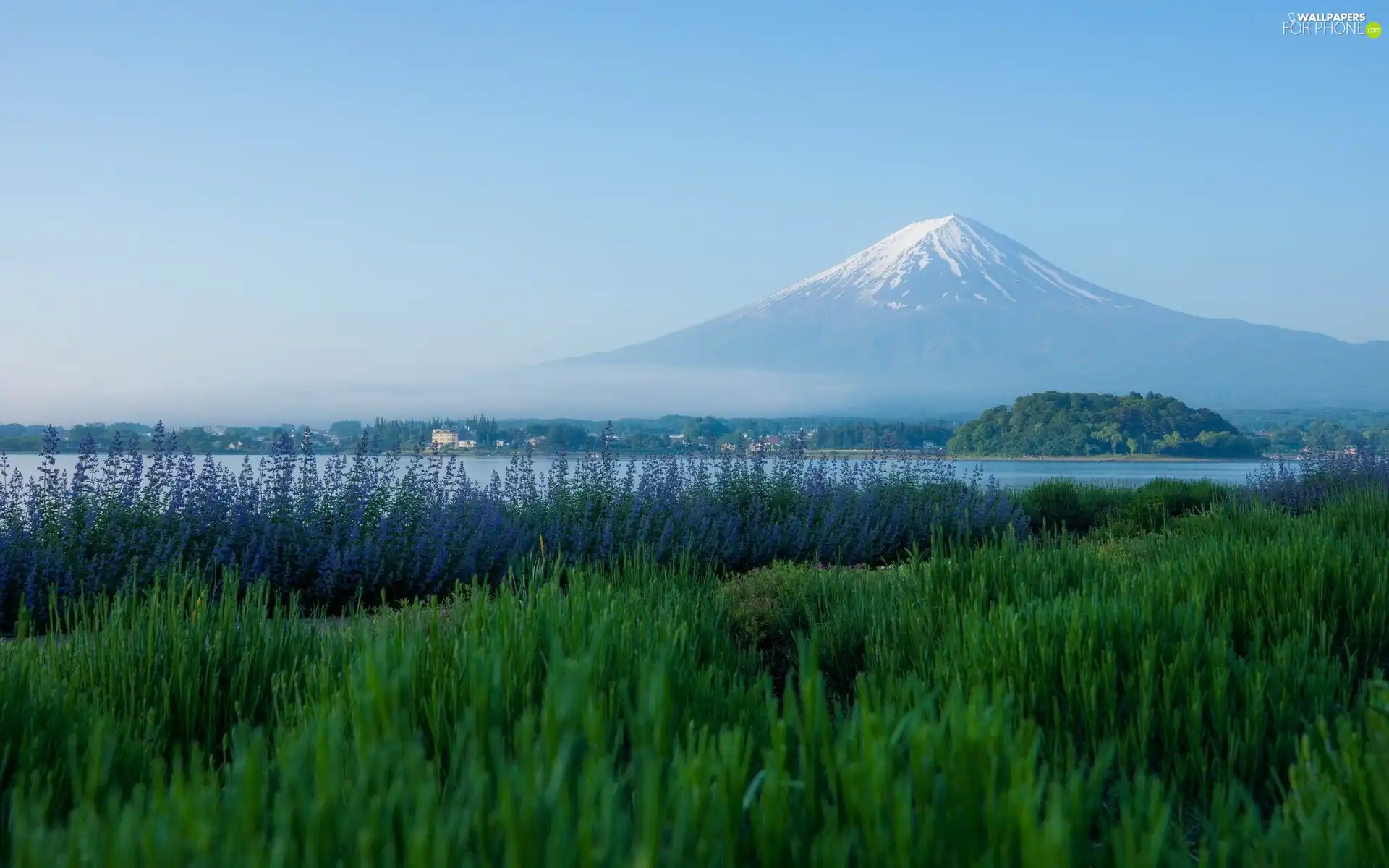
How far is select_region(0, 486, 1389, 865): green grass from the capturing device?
1199mm

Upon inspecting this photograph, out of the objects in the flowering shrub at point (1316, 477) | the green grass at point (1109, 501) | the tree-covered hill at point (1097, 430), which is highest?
the tree-covered hill at point (1097, 430)

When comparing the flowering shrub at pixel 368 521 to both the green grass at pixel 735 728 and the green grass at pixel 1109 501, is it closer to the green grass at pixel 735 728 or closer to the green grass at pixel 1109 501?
the green grass at pixel 735 728

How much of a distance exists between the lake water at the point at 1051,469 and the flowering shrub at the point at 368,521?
210 mm

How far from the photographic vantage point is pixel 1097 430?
83.1 ft

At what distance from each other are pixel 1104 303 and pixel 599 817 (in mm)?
81097

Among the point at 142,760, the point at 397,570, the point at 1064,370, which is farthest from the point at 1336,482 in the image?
the point at 1064,370

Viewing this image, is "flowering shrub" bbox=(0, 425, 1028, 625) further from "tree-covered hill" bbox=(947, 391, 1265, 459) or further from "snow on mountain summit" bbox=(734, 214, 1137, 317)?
"snow on mountain summit" bbox=(734, 214, 1137, 317)

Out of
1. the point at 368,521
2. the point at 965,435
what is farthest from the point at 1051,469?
the point at 368,521

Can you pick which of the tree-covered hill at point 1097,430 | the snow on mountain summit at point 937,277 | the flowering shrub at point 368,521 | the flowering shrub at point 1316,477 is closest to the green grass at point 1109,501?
the flowering shrub at point 1316,477

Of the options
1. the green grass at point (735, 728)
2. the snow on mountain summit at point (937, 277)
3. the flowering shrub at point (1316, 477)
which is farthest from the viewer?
the snow on mountain summit at point (937, 277)

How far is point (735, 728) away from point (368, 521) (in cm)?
651

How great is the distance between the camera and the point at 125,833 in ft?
3.59

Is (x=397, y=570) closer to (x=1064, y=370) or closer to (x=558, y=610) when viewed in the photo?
(x=558, y=610)

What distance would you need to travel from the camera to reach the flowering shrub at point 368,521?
6.57 m
